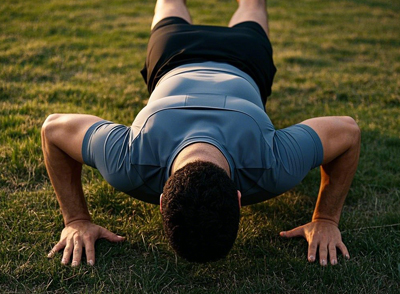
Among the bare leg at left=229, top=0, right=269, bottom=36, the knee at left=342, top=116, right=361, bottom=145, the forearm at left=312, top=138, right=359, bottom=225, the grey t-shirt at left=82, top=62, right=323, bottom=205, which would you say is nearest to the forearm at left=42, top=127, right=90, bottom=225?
the grey t-shirt at left=82, top=62, right=323, bottom=205

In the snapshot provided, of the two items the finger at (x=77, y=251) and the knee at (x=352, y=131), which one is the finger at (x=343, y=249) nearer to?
the knee at (x=352, y=131)

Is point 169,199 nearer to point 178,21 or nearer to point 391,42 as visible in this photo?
point 178,21

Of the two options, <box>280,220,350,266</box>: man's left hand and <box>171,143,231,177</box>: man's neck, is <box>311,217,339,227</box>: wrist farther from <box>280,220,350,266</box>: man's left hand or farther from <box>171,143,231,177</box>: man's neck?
<box>171,143,231,177</box>: man's neck

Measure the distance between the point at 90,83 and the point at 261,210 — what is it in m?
2.87

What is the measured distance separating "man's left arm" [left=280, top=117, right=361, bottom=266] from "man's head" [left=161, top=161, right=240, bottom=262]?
87 cm

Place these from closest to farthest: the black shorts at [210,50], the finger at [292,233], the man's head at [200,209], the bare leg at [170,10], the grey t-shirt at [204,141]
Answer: the man's head at [200,209] < the grey t-shirt at [204,141] < the finger at [292,233] < the black shorts at [210,50] < the bare leg at [170,10]

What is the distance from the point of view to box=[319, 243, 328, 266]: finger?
2.84 meters

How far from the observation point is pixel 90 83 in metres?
5.47

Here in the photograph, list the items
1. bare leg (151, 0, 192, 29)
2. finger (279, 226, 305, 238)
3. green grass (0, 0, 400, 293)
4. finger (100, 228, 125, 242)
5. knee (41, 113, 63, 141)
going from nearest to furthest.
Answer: green grass (0, 0, 400, 293), knee (41, 113, 63, 141), finger (100, 228, 125, 242), finger (279, 226, 305, 238), bare leg (151, 0, 192, 29)

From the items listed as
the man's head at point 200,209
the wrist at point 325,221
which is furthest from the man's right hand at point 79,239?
the wrist at point 325,221

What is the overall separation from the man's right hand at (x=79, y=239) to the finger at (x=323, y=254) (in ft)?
3.89

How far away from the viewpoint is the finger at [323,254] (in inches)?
112

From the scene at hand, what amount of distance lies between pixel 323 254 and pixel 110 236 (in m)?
1.28

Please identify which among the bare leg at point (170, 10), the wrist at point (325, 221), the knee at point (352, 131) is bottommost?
the wrist at point (325, 221)
